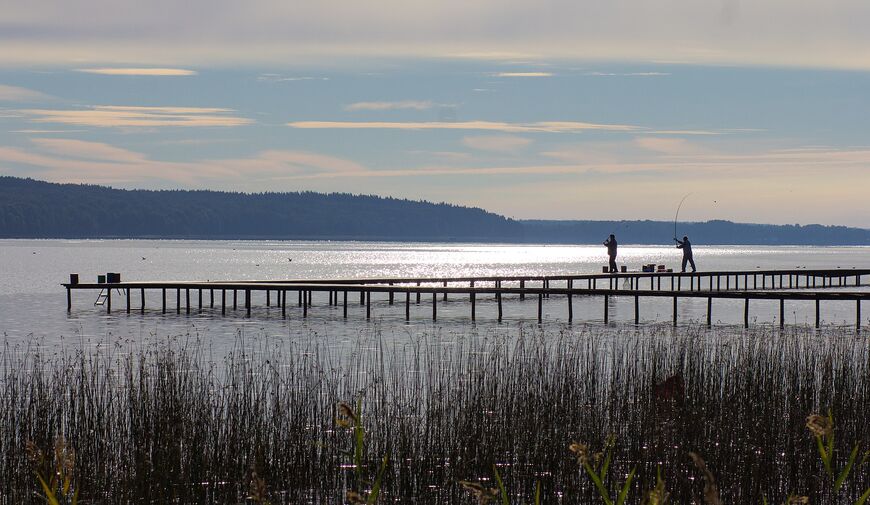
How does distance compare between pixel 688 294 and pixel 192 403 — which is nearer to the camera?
pixel 192 403

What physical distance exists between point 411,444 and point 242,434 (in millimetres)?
1548

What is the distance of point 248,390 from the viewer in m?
11.5

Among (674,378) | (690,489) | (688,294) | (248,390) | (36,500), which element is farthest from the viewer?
(688,294)

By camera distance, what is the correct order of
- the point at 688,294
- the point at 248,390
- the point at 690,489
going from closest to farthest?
the point at 690,489 → the point at 248,390 → the point at 688,294

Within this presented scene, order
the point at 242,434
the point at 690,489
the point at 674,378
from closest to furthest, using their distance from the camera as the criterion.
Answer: the point at 690,489, the point at 242,434, the point at 674,378

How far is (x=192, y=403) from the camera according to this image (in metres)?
10.9

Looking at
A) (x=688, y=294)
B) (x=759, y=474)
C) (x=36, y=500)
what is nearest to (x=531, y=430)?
(x=759, y=474)

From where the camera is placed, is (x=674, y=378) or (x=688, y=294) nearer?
(x=674, y=378)

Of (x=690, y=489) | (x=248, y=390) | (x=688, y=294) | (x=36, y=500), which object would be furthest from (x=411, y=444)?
(x=688, y=294)

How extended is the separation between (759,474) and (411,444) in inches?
121

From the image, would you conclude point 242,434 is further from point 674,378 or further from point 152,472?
point 674,378

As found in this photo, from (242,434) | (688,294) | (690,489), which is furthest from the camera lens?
(688,294)

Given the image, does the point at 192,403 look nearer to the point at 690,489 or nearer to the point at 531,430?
the point at 531,430

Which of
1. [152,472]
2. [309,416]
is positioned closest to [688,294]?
[309,416]
